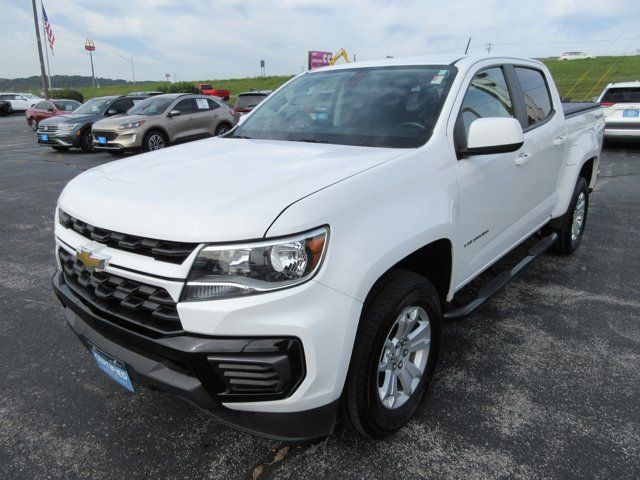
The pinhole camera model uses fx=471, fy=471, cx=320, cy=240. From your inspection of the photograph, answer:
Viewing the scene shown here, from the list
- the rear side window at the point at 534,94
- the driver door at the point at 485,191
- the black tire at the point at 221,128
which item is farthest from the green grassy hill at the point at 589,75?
the driver door at the point at 485,191

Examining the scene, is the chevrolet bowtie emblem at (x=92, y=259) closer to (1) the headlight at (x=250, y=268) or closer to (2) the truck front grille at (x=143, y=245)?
(2) the truck front grille at (x=143, y=245)

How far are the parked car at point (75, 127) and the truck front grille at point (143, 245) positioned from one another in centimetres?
1276

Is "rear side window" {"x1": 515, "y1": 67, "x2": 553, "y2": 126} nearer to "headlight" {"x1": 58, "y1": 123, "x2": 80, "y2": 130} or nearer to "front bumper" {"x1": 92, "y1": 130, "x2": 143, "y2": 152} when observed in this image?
"front bumper" {"x1": 92, "y1": 130, "x2": 143, "y2": 152}

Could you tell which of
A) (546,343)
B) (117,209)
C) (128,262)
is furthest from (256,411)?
(546,343)

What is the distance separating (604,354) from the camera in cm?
299

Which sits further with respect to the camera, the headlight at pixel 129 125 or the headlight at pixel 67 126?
the headlight at pixel 67 126

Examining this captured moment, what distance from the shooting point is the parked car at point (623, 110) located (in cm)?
1078

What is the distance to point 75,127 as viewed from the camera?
13125 mm

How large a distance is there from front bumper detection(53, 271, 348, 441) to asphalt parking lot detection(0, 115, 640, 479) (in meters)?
0.42

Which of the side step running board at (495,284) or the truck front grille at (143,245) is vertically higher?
the truck front grille at (143,245)

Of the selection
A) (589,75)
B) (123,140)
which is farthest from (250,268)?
(589,75)

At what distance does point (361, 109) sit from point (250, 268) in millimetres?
1579

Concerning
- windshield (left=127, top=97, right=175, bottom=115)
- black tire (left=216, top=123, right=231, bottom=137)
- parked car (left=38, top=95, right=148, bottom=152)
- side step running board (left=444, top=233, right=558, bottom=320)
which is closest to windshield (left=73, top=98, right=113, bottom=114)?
parked car (left=38, top=95, right=148, bottom=152)

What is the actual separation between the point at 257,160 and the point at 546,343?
2249 millimetres
